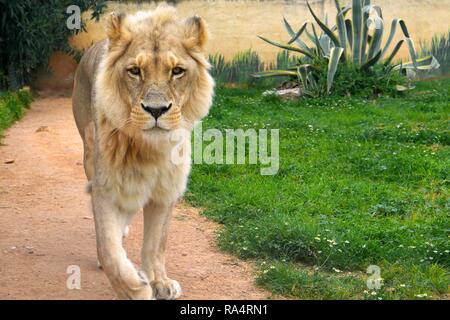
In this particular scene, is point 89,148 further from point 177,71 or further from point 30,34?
point 30,34

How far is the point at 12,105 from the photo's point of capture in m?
10.4

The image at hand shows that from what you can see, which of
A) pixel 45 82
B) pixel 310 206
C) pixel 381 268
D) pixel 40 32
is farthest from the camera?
pixel 45 82

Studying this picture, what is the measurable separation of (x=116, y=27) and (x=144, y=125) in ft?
1.83

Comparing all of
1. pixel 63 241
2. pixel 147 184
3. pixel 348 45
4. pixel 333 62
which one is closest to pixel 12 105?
pixel 333 62

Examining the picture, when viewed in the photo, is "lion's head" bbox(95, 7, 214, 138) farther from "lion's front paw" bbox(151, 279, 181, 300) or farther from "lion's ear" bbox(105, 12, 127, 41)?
"lion's front paw" bbox(151, 279, 181, 300)

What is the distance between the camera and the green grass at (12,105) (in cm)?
959

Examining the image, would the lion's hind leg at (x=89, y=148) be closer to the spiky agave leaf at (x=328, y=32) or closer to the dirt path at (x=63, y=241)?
the dirt path at (x=63, y=241)

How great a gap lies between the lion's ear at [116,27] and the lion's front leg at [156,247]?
38.1 inches

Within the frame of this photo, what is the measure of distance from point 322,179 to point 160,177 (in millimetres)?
2966

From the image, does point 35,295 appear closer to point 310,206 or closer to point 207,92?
point 207,92

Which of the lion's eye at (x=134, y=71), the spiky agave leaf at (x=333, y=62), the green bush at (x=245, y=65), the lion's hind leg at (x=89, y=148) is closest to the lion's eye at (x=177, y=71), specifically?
the lion's eye at (x=134, y=71)

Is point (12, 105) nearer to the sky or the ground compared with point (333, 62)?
nearer to the ground

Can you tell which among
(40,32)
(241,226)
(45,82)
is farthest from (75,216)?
(45,82)

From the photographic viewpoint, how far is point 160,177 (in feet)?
13.9
